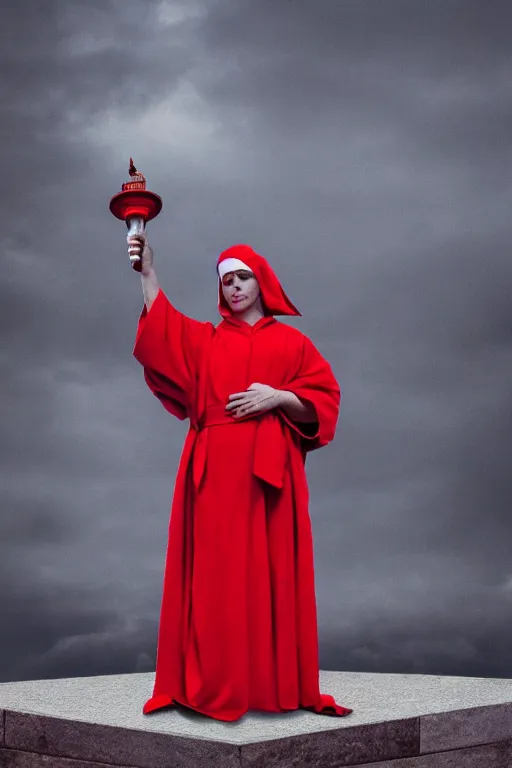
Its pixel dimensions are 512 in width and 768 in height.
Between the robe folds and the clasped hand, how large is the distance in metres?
0.09

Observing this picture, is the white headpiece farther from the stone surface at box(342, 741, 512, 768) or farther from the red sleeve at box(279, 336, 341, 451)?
the stone surface at box(342, 741, 512, 768)

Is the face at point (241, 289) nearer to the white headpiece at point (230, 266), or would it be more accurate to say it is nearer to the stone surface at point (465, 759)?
the white headpiece at point (230, 266)

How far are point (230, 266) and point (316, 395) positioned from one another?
0.89 meters

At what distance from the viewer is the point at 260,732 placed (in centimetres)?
446

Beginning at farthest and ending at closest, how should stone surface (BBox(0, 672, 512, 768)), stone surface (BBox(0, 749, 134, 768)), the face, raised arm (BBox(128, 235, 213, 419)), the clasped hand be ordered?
the face < raised arm (BBox(128, 235, 213, 419)) < the clasped hand < stone surface (BBox(0, 749, 134, 768)) < stone surface (BBox(0, 672, 512, 768))

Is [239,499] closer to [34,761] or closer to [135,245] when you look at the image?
[135,245]

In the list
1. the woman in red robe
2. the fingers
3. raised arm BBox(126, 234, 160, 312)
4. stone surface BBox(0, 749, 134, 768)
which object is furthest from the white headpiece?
stone surface BBox(0, 749, 134, 768)

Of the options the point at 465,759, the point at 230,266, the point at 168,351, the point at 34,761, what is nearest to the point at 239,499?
the point at 168,351

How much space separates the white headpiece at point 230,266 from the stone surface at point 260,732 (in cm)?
242

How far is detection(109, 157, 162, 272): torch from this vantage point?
4.91m

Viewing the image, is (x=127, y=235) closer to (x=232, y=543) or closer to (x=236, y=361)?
(x=236, y=361)

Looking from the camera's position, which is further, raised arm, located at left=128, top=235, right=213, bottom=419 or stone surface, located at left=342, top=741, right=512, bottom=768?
raised arm, located at left=128, top=235, right=213, bottom=419

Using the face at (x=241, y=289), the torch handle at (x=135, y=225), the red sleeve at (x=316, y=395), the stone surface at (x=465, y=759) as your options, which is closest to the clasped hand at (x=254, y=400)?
the red sleeve at (x=316, y=395)

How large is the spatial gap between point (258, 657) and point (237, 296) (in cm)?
197
